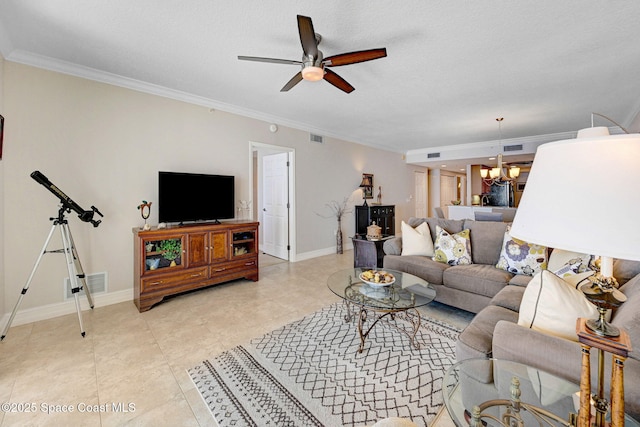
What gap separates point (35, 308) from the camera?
270 cm

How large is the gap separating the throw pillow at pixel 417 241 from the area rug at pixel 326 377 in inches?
40.9

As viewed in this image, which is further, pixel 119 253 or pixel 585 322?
pixel 119 253

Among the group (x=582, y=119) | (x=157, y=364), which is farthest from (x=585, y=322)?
(x=582, y=119)

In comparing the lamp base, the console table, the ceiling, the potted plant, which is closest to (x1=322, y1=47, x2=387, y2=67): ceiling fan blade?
the ceiling

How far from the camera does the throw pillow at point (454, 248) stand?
3.07m

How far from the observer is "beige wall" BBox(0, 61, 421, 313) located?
262cm

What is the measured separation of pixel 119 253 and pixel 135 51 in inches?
87.5

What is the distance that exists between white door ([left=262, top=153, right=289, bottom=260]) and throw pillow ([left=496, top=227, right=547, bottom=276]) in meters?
3.52

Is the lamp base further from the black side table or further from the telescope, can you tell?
the telescope

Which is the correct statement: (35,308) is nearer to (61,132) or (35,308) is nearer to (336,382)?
(61,132)

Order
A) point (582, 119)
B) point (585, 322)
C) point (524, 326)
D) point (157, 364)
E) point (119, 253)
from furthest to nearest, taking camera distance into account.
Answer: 1. point (582, 119)
2. point (119, 253)
3. point (157, 364)
4. point (524, 326)
5. point (585, 322)

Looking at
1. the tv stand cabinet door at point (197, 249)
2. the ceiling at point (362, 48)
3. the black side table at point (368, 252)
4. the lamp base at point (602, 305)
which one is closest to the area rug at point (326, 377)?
the lamp base at point (602, 305)

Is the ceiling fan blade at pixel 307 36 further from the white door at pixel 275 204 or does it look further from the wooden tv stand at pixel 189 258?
the white door at pixel 275 204

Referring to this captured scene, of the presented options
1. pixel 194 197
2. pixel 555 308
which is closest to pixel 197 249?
pixel 194 197
